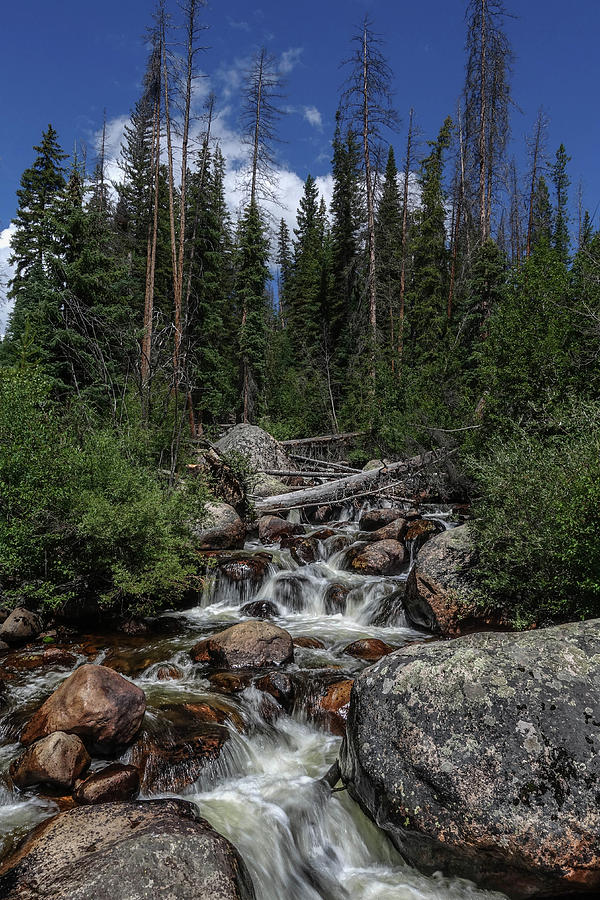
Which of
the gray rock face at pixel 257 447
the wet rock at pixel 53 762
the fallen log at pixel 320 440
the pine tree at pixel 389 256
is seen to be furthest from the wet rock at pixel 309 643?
the pine tree at pixel 389 256

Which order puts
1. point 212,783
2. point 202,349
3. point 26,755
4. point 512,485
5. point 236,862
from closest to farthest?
1. point 236,862
2. point 26,755
3. point 212,783
4. point 512,485
5. point 202,349

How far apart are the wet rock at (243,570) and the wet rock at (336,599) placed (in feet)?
4.49

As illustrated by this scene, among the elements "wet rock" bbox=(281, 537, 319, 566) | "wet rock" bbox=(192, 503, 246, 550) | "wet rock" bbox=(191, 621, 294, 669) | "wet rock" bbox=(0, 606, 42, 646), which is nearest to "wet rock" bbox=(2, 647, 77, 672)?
"wet rock" bbox=(0, 606, 42, 646)

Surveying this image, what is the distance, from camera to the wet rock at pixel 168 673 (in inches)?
248

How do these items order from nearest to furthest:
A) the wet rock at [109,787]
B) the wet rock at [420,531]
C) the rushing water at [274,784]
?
the rushing water at [274,784] → the wet rock at [109,787] → the wet rock at [420,531]

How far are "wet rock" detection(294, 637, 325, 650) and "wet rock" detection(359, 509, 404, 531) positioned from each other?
17.4ft

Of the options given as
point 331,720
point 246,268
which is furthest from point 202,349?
point 331,720

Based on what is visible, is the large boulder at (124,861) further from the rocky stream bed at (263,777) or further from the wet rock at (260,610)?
the wet rock at (260,610)

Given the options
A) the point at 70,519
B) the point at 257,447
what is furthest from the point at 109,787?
the point at 257,447

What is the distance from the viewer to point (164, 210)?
73.7 ft

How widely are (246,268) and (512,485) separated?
1787 cm

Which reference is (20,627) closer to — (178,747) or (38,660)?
(38,660)

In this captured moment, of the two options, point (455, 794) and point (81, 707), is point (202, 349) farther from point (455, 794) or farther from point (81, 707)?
point (455, 794)

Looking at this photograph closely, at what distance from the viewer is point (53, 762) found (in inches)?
161
